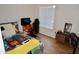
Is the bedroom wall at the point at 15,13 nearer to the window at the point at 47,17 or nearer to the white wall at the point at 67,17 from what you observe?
the window at the point at 47,17

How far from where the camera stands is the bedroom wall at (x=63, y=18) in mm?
627

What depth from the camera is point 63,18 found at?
26.3 inches

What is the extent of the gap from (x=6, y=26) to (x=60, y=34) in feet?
1.26

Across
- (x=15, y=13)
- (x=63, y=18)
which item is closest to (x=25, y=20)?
(x=15, y=13)

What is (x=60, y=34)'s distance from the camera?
0.67 m

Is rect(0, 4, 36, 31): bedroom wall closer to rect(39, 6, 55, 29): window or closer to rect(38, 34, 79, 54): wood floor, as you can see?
rect(39, 6, 55, 29): window

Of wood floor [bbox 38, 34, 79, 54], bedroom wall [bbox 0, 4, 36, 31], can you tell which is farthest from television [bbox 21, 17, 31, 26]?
wood floor [bbox 38, 34, 79, 54]

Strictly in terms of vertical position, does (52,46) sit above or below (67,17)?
below

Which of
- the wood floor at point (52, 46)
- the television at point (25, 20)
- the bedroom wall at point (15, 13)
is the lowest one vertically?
the wood floor at point (52, 46)

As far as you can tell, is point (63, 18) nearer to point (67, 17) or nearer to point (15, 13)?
point (67, 17)

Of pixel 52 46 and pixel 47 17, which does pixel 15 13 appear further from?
pixel 52 46

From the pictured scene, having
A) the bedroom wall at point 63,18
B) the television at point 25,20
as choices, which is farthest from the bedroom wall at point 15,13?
the bedroom wall at point 63,18
